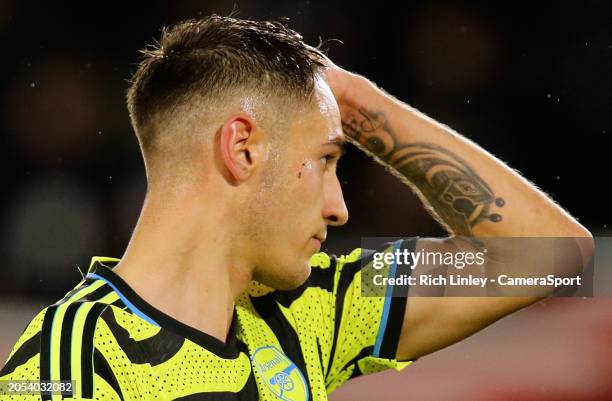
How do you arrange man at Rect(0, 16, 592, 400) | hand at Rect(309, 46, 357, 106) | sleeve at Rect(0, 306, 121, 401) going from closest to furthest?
sleeve at Rect(0, 306, 121, 401) → man at Rect(0, 16, 592, 400) → hand at Rect(309, 46, 357, 106)

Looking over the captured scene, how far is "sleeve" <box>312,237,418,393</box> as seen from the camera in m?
1.64

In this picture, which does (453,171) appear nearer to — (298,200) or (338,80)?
(338,80)

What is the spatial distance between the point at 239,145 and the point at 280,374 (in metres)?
0.39

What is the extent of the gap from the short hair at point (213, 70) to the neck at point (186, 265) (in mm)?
132

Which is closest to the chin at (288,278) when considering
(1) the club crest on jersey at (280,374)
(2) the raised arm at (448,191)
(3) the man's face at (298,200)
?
(3) the man's face at (298,200)

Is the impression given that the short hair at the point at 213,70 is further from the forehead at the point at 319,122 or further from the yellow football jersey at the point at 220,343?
the yellow football jersey at the point at 220,343

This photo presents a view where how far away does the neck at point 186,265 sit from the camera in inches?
53.1

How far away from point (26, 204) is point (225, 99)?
3.02 metres

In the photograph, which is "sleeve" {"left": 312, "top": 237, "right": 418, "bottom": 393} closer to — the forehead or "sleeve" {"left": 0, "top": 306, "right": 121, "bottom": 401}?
the forehead

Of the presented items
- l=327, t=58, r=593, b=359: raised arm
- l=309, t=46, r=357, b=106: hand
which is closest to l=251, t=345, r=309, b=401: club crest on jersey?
l=327, t=58, r=593, b=359: raised arm

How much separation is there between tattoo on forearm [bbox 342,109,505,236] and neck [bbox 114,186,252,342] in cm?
38

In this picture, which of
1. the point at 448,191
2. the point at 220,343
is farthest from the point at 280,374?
the point at 448,191

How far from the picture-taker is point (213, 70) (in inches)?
56.2

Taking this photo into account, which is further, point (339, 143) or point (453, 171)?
point (453, 171)
